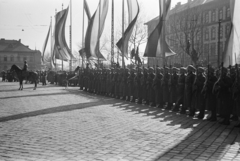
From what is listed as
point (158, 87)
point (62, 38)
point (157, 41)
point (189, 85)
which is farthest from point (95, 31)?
point (189, 85)

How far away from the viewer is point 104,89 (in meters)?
18.9

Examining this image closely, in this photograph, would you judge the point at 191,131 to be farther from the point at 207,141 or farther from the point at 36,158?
the point at 36,158

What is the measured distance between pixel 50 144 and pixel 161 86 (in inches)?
285

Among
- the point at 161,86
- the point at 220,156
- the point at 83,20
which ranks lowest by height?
the point at 220,156

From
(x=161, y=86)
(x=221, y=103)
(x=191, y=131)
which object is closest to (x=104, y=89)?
(x=161, y=86)

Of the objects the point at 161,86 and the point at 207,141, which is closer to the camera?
the point at 207,141

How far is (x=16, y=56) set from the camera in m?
97.6

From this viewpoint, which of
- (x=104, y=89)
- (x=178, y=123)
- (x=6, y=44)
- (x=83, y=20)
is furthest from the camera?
(x=6, y=44)

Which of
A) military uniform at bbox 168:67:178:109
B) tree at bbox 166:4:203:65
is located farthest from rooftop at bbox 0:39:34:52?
military uniform at bbox 168:67:178:109

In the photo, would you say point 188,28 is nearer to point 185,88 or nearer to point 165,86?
point 165,86

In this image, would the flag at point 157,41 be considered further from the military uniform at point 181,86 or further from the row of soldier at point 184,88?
the military uniform at point 181,86

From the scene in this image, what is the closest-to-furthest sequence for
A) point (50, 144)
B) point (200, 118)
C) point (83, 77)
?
1. point (50, 144)
2. point (200, 118)
3. point (83, 77)

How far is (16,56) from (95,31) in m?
80.5

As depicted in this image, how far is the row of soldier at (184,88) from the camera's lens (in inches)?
348
